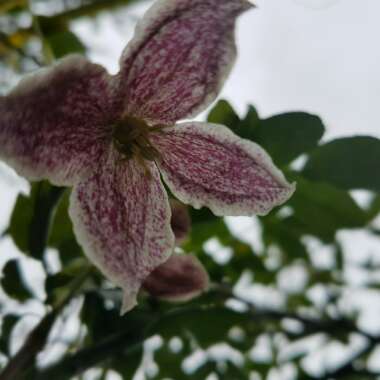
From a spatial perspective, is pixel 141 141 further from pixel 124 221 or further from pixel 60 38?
pixel 60 38

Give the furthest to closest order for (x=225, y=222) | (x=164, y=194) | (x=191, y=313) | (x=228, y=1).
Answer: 1. (x=225, y=222)
2. (x=191, y=313)
3. (x=164, y=194)
4. (x=228, y=1)

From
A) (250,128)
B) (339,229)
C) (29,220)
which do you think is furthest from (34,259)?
(339,229)

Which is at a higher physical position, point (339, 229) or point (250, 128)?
point (250, 128)

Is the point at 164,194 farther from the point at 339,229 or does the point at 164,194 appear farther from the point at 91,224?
the point at 339,229

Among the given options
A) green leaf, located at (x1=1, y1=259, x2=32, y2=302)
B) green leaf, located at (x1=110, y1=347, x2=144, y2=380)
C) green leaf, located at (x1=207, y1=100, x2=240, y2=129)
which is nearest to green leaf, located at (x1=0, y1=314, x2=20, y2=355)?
green leaf, located at (x1=1, y1=259, x2=32, y2=302)

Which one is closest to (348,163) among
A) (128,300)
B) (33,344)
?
(128,300)
